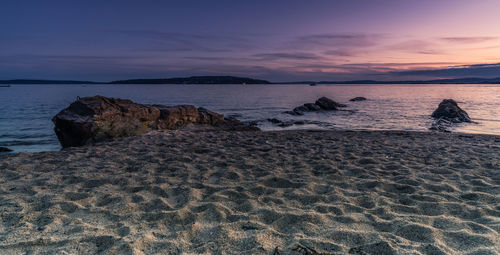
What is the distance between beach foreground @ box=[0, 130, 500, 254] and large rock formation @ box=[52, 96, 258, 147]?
277cm

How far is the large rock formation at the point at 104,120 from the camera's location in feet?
32.2

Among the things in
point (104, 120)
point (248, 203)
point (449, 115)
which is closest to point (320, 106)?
point (449, 115)

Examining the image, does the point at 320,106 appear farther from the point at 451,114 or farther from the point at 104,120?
the point at 104,120

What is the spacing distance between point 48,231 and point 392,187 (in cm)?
496

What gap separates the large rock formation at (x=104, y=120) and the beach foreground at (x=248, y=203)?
2.77 metres

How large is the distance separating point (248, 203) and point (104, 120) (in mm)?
8421

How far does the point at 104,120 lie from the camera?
10.3 m

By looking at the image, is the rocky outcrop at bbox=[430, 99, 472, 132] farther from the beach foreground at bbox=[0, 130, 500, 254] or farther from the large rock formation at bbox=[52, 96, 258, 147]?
the large rock formation at bbox=[52, 96, 258, 147]

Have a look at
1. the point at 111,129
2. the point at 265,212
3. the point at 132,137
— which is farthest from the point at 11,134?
the point at 265,212

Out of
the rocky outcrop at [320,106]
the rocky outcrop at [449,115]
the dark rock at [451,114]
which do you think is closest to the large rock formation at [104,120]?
the rocky outcrop at [320,106]

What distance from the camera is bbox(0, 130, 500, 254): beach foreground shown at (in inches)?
113

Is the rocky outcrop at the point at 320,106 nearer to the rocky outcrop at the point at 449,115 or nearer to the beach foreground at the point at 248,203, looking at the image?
the rocky outcrop at the point at 449,115

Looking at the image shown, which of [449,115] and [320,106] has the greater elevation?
[320,106]

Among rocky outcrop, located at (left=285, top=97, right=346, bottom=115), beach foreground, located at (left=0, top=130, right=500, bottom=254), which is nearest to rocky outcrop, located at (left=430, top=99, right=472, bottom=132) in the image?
rocky outcrop, located at (left=285, top=97, right=346, bottom=115)
